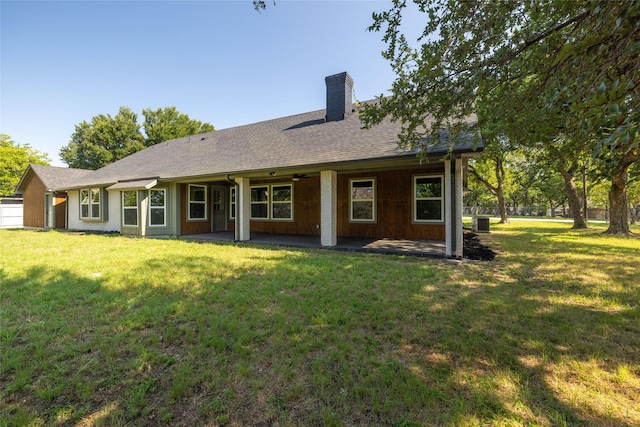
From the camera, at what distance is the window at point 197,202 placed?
40.8 feet

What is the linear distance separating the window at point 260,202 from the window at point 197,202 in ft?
7.49

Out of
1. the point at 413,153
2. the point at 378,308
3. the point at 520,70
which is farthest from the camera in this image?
the point at 413,153

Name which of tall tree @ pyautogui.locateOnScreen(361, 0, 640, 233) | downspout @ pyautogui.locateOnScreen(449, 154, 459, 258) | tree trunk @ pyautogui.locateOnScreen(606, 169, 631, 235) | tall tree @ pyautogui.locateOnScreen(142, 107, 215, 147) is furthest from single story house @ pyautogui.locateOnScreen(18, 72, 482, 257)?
tall tree @ pyautogui.locateOnScreen(142, 107, 215, 147)

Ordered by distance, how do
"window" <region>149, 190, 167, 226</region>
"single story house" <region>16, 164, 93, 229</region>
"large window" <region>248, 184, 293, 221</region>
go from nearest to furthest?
1. "window" <region>149, 190, 167, 226</region>
2. "large window" <region>248, 184, 293, 221</region>
3. "single story house" <region>16, 164, 93, 229</region>

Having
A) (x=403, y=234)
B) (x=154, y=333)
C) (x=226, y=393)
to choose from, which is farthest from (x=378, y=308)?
(x=403, y=234)

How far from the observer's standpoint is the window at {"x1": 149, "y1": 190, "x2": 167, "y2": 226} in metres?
11.8

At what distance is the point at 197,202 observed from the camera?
12.7 meters

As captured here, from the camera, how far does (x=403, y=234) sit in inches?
390

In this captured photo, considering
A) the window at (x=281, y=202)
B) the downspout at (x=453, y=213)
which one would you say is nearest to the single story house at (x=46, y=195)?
the window at (x=281, y=202)

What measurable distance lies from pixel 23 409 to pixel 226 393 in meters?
1.45

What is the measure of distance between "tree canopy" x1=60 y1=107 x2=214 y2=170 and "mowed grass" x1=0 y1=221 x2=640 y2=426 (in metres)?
35.9

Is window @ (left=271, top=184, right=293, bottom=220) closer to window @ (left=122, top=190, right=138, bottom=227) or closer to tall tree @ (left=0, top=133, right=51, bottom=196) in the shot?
window @ (left=122, top=190, right=138, bottom=227)

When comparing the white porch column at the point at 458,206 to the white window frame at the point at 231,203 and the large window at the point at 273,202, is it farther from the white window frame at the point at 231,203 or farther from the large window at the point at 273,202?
the white window frame at the point at 231,203

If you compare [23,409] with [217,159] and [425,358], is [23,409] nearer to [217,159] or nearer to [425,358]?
[425,358]
